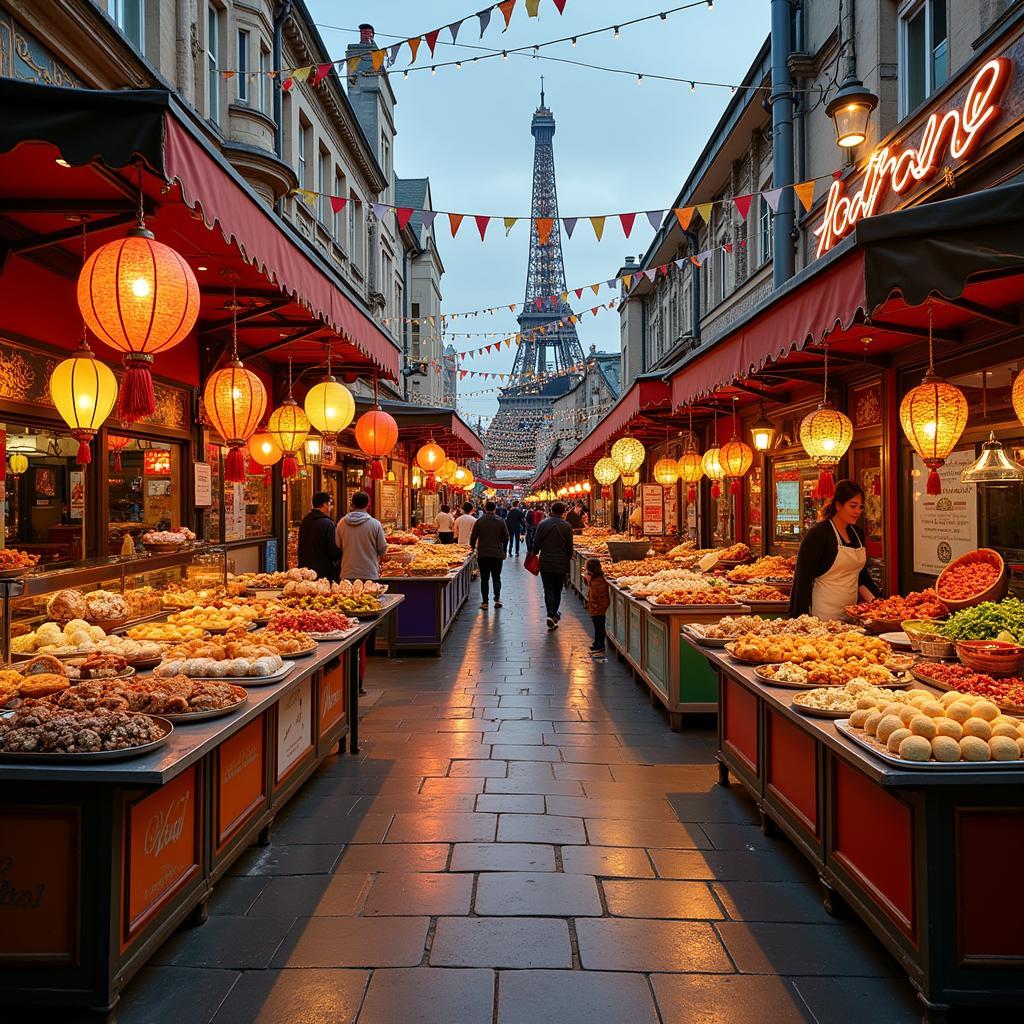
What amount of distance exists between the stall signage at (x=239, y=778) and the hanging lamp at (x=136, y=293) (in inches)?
77.8

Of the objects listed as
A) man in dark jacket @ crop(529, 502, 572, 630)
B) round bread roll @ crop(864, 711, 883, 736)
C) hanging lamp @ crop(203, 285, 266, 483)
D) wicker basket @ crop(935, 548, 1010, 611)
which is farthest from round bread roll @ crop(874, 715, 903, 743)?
man in dark jacket @ crop(529, 502, 572, 630)

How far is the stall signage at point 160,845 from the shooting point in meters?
3.19

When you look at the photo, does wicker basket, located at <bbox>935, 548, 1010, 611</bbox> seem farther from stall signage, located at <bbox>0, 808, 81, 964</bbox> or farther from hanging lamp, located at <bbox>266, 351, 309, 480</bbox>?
hanging lamp, located at <bbox>266, 351, 309, 480</bbox>

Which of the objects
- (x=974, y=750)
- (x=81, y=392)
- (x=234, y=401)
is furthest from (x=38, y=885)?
(x=234, y=401)

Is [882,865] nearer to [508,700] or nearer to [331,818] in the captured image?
[331,818]

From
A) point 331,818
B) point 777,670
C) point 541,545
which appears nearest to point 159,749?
point 331,818

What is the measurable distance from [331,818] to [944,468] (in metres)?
5.84

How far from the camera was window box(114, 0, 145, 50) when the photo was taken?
9617 mm

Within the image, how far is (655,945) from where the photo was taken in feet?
11.8

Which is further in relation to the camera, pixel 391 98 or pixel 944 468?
pixel 391 98

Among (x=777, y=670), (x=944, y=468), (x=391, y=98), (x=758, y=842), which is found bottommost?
(x=758, y=842)

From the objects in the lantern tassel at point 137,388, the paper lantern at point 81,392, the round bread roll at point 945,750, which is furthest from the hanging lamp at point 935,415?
the paper lantern at point 81,392

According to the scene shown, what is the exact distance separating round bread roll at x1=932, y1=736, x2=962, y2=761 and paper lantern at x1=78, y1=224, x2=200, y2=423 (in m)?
4.03

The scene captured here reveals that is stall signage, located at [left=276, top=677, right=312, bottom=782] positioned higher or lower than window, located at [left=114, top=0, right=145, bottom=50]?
lower
